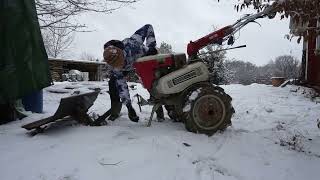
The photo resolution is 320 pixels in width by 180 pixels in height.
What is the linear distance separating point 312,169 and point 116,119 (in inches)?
124

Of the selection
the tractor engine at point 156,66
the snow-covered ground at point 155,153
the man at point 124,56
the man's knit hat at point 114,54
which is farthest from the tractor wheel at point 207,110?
the man's knit hat at point 114,54

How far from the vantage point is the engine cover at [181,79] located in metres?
5.34

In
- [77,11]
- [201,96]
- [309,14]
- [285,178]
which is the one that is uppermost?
[77,11]

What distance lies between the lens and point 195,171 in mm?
3889

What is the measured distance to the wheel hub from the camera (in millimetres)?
5195

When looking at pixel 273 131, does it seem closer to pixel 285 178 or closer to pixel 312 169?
pixel 312 169

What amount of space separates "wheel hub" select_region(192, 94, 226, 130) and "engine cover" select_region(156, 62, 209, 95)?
0.35 meters

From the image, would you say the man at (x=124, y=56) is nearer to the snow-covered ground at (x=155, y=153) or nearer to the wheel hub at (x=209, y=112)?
the snow-covered ground at (x=155, y=153)

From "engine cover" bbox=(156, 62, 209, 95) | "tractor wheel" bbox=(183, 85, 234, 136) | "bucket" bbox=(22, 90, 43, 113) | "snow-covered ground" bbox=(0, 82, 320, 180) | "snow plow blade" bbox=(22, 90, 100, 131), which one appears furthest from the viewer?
"bucket" bbox=(22, 90, 43, 113)

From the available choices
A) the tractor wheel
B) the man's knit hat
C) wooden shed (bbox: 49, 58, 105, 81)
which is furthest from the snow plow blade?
wooden shed (bbox: 49, 58, 105, 81)

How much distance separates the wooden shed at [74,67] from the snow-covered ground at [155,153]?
16.6m

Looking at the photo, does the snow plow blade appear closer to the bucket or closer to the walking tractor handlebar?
the walking tractor handlebar

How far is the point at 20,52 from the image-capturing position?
555 cm

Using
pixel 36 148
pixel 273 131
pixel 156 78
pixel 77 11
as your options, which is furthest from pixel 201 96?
pixel 77 11
